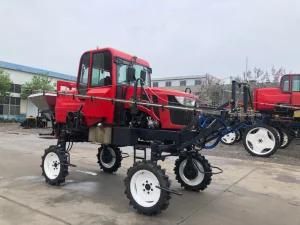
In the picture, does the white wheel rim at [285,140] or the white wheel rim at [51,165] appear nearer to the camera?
the white wheel rim at [51,165]

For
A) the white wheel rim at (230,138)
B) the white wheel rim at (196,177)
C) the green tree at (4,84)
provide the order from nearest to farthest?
the white wheel rim at (196,177) → the white wheel rim at (230,138) → the green tree at (4,84)

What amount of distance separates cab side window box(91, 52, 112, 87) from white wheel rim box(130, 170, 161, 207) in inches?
79.1

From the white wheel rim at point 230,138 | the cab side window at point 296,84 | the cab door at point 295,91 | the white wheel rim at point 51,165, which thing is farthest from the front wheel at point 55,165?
the white wheel rim at point 230,138

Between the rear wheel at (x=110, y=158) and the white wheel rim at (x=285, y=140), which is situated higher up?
the white wheel rim at (x=285, y=140)

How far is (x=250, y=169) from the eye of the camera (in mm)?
10883

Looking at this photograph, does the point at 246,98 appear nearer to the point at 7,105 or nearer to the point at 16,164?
the point at 16,164

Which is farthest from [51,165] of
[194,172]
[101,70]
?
[194,172]

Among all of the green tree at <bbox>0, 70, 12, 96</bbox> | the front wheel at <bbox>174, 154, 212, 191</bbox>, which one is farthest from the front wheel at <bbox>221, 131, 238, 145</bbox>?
the green tree at <bbox>0, 70, 12, 96</bbox>

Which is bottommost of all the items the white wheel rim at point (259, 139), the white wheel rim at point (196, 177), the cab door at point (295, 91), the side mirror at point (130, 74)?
the white wheel rim at point (196, 177)

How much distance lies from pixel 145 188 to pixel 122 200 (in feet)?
2.83

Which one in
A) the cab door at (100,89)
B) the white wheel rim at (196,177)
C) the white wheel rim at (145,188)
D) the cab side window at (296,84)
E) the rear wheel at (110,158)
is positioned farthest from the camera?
the cab side window at (296,84)

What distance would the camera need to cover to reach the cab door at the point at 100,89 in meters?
7.19

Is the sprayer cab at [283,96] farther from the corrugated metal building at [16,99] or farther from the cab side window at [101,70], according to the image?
the corrugated metal building at [16,99]

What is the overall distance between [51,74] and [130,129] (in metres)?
47.5
